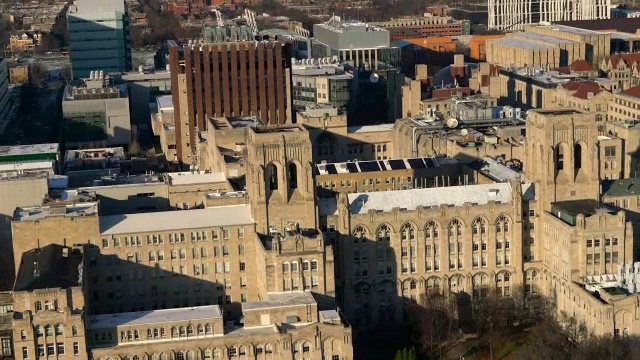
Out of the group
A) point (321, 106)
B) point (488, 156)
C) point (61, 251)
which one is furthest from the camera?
point (321, 106)

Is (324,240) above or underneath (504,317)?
above

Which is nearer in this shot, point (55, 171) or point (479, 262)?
point (479, 262)

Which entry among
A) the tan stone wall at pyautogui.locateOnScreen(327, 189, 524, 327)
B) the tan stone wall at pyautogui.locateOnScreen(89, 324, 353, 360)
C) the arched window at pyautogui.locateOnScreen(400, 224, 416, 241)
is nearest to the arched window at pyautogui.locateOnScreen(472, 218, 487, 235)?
the tan stone wall at pyautogui.locateOnScreen(327, 189, 524, 327)

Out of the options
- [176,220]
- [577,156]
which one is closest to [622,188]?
[577,156]

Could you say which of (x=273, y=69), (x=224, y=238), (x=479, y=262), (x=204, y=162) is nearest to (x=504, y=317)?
(x=479, y=262)

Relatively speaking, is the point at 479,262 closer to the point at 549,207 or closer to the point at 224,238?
the point at 549,207

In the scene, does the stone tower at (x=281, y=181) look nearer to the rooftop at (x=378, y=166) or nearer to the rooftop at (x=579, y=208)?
the rooftop at (x=579, y=208)

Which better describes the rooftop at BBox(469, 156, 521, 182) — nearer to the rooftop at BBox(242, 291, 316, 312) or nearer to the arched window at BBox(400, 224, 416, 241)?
the arched window at BBox(400, 224, 416, 241)

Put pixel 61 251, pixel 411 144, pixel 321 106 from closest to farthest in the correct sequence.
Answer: pixel 61 251 → pixel 411 144 → pixel 321 106
